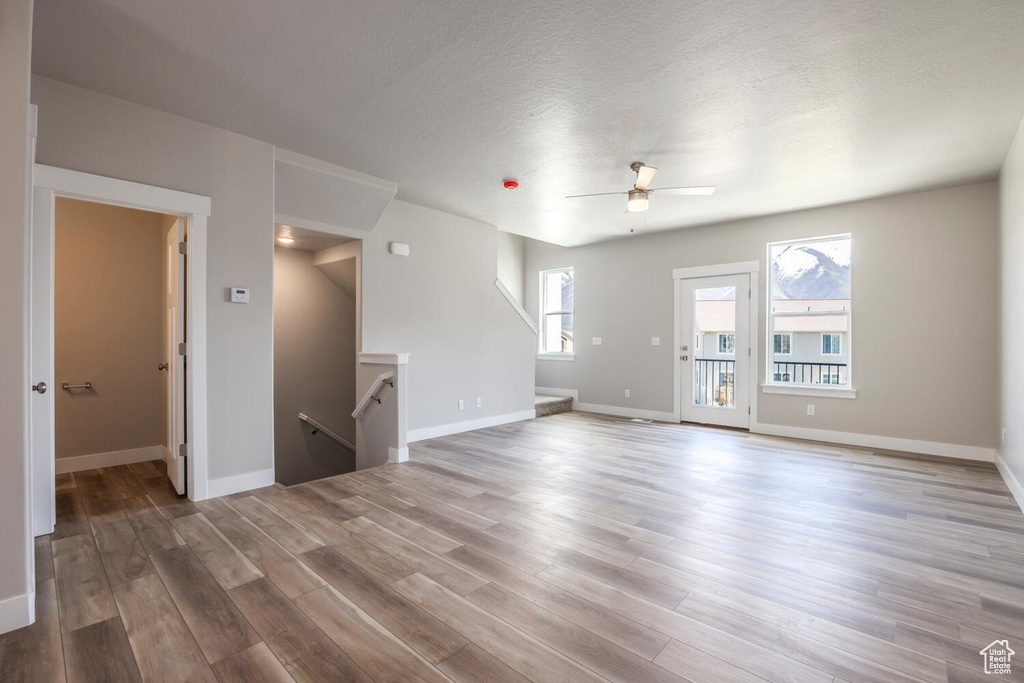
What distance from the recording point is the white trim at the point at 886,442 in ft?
15.3

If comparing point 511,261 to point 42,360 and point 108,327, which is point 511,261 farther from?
point 42,360

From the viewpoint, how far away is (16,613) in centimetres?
187

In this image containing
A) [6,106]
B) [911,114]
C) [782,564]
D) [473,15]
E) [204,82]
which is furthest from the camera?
[911,114]

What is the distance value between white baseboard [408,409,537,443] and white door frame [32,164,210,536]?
89.1 inches

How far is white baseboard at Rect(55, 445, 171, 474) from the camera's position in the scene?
4102 millimetres

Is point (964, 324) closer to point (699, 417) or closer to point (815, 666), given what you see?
point (699, 417)

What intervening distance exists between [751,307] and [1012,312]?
2487mm

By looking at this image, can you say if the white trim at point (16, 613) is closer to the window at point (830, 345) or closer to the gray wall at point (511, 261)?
the window at point (830, 345)

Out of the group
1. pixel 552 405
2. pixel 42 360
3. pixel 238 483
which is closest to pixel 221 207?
pixel 42 360

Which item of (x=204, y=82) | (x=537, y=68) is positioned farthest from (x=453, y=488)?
(x=204, y=82)

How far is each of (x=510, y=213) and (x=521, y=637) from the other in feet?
15.9

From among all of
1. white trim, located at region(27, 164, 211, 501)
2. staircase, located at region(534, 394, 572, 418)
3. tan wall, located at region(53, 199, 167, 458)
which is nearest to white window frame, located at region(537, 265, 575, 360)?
staircase, located at region(534, 394, 572, 418)

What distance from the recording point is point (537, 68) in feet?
8.91

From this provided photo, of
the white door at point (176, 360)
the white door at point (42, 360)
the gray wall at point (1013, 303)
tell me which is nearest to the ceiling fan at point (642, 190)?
the gray wall at point (1013, 303)
